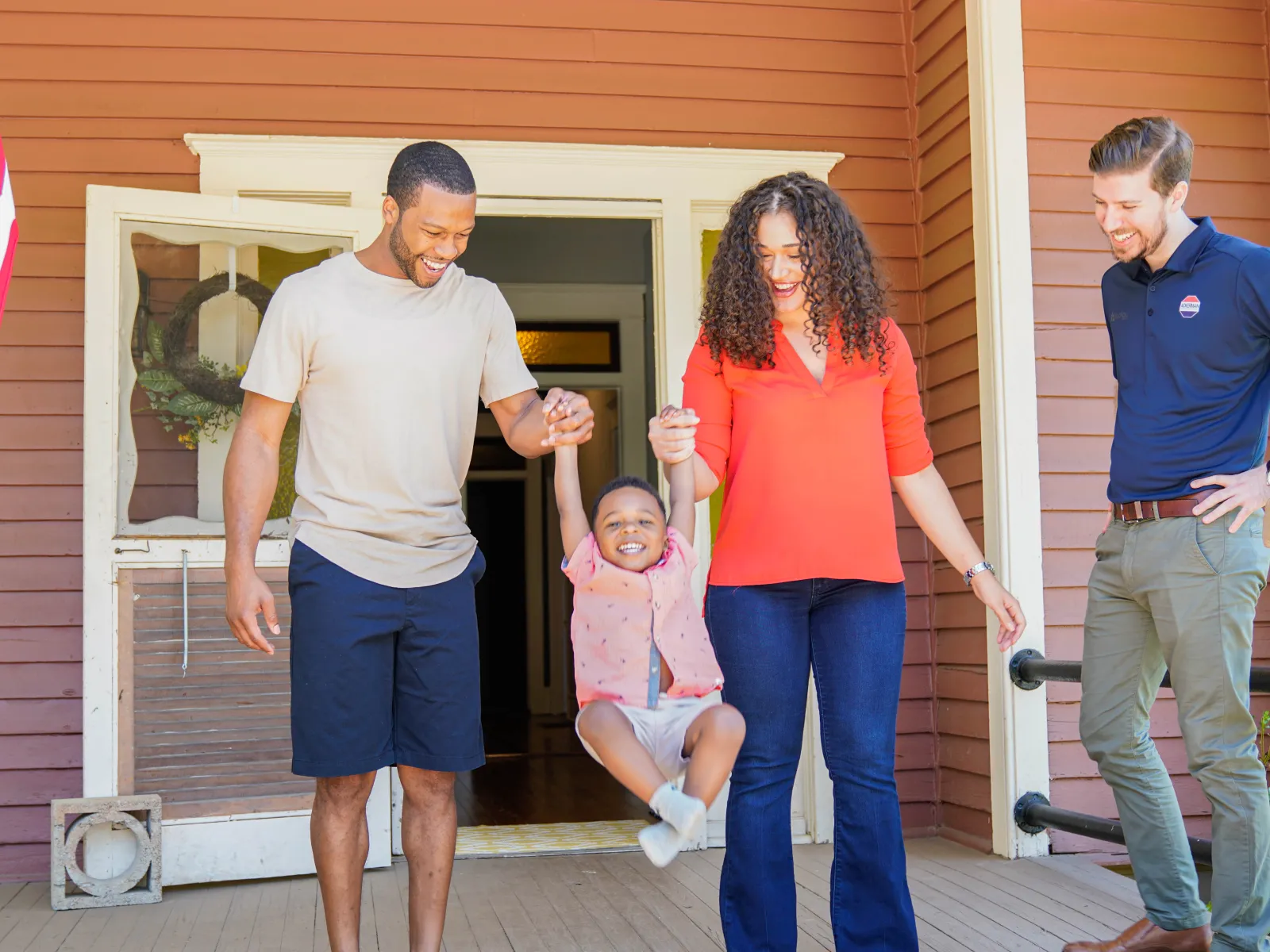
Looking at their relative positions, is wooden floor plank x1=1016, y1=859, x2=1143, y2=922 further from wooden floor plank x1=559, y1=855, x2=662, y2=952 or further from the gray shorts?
the gray shorts

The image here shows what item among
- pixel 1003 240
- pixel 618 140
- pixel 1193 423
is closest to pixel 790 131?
pixel 618 140

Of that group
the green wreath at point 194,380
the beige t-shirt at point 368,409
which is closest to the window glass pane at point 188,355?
the green wreath at point 194,380

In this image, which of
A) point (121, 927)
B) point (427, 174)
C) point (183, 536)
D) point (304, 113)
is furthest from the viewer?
point (304, 113)

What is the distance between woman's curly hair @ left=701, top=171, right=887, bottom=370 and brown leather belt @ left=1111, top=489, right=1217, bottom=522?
2.19ft

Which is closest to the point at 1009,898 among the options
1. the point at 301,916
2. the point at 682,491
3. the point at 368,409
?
the point at 682,491

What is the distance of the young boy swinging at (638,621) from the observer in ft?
7.67

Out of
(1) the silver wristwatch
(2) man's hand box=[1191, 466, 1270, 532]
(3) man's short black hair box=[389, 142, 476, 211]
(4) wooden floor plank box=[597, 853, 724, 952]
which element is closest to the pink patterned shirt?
(1) the silver wristwatch

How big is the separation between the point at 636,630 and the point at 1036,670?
178cm

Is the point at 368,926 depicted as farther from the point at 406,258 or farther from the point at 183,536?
the point at 406,258

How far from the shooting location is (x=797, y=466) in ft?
7.53

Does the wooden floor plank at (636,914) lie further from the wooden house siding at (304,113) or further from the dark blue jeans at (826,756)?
the wooden house siding at (304,113)

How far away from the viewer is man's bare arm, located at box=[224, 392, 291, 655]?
7.67 feet

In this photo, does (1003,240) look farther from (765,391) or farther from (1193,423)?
(765,391)

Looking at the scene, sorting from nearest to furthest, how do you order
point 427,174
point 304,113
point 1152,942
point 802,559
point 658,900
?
1. point 802,559
2. point 427,174
3. point 1152,942
4. point 658,900
5. point 304,113
